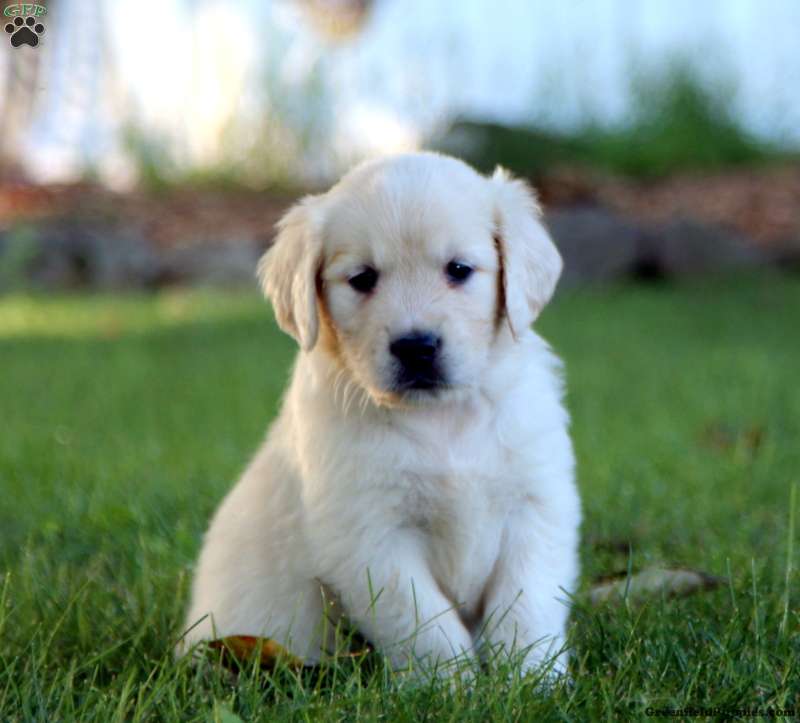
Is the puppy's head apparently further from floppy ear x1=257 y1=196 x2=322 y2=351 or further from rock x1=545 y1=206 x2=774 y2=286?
rock x1=545 y1=206 x2=774 y2=286

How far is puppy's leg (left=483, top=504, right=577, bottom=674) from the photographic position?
104 inches

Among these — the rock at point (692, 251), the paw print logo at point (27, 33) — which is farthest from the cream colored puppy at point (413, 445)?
the rock at point (692, 251)

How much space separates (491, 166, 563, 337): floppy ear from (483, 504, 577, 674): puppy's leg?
18.0 inches

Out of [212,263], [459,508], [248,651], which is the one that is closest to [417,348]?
[459,508]

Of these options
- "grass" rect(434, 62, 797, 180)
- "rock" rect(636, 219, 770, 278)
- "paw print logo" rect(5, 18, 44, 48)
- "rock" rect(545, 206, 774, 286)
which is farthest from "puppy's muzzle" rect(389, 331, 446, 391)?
"grass" rect(434, 62, 797, 180)

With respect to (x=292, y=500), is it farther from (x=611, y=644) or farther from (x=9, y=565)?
(x=9, y=565)

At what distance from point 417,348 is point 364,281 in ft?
0.84

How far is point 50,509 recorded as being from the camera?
14.0ft

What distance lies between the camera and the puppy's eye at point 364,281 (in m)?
2.77

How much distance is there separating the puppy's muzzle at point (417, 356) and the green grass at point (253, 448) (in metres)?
0.64

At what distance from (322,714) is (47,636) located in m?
0.91

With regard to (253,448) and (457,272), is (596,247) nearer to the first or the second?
(253,448)

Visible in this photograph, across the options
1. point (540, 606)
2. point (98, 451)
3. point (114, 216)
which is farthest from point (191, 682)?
point (114, 216)

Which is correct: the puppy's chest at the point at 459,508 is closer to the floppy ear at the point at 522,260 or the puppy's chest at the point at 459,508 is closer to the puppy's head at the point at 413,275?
the puppy's head at the point at 413,275
